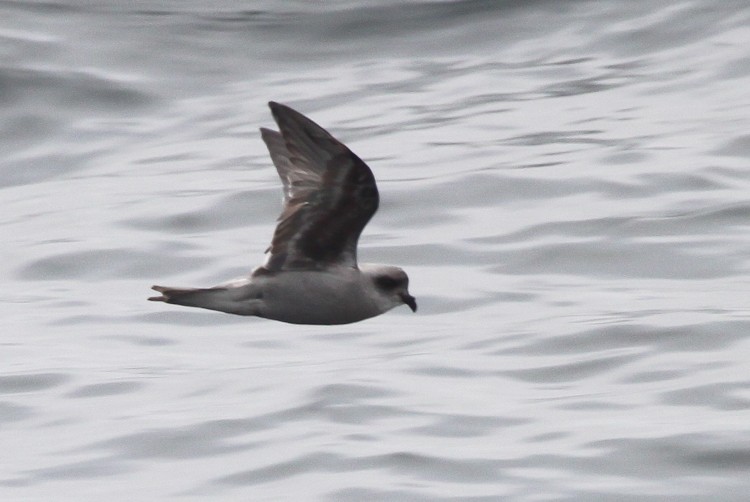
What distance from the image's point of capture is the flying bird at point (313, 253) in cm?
913

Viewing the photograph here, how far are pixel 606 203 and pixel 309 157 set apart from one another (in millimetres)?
8835

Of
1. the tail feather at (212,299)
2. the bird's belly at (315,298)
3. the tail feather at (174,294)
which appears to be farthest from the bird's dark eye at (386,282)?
the tail feather at (174,294)

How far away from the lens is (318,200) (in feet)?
30.7

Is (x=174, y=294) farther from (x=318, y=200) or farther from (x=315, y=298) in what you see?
(x=318, y=200)

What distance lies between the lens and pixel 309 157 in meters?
9.19

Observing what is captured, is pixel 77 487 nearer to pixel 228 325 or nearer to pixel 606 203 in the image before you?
pixel 228 325

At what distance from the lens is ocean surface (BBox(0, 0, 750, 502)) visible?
10930 millimetres

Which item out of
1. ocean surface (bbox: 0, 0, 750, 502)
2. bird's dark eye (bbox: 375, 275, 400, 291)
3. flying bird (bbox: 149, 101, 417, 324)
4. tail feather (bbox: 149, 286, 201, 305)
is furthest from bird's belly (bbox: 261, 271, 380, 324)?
ocean surface (bbox: 0, 0, 750, 502)

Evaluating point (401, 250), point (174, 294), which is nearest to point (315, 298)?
point (174, 294)

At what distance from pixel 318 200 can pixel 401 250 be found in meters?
7.18

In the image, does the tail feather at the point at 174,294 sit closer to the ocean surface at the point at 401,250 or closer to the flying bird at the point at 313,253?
the flying bird at the point at 313,253

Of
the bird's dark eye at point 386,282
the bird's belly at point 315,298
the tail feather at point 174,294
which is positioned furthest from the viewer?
the bird's dark eye at point 386,282

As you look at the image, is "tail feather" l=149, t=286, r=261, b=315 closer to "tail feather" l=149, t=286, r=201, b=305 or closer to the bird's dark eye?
"tail feather" l=149, t=286, r=201, b=305

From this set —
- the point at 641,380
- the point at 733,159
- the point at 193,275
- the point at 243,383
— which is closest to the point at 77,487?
the point at 243,383
